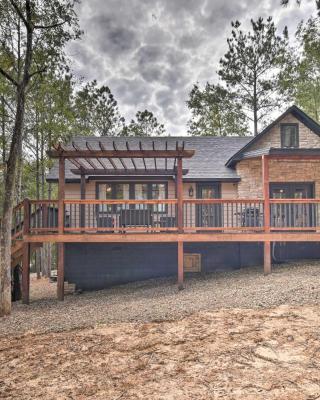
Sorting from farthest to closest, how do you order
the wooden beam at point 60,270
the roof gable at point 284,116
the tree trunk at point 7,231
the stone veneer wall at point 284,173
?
the roof gable at point 284,116
the stone veneer wall at point 284,173
the wooden beam at point 60,270
the tree trunk at point 7,231

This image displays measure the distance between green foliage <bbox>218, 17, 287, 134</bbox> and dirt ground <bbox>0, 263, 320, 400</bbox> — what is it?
20.1 meters

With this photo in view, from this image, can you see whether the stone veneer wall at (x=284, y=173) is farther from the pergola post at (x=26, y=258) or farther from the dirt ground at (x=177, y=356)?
the pergola post at (x=26, y=258)

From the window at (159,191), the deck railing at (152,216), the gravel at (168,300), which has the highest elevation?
the window at (159,191)

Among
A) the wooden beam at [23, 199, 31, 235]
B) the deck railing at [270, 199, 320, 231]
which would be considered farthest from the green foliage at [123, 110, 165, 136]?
the wooden beam at [23, 199, 31, 235]

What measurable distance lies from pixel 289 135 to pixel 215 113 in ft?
47.7

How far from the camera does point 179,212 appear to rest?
971cm

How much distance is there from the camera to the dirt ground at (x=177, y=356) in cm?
410

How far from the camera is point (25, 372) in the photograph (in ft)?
16.1

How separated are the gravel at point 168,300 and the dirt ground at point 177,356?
0.26ft

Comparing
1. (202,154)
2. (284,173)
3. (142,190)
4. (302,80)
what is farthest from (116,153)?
(302,80)

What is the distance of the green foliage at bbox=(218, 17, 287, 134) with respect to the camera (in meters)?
23.3

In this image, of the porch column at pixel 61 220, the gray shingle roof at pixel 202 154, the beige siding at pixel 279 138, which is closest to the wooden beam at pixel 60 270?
the porch column at pixel 61 220

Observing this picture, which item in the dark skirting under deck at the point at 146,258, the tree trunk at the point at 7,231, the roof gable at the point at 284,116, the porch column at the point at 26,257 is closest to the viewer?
the tree trunk at the point at 7,231

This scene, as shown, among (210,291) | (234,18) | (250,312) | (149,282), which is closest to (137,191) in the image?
(149,282)
